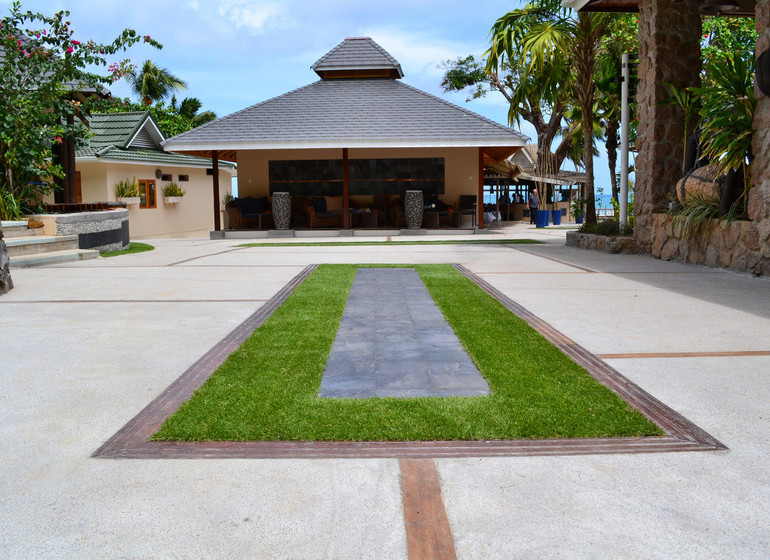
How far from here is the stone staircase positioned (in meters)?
10.3

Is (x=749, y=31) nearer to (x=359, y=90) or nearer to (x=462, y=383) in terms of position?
(x=359, y=90)

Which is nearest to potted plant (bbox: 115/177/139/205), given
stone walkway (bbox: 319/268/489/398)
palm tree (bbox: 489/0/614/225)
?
palm tree (bbox: 489/0/614/225)

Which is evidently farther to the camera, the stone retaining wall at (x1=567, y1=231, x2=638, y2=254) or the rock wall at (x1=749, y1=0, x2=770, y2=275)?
the stone retaining wall at (x1=567, y1=231, x2=638, y2=254)

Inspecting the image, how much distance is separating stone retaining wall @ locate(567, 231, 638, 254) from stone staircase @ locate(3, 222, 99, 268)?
896 cm

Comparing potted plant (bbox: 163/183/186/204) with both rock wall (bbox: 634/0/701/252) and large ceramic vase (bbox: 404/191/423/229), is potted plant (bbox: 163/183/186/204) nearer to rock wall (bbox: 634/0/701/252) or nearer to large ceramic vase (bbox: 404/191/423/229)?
large ceramic vase (bbox: 404/191/423/229)

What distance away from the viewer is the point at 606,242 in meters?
11.8

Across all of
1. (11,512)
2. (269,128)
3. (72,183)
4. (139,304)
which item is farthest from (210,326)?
(269,128)

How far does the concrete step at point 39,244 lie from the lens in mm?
10328

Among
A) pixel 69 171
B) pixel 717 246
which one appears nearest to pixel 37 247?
pixel 69 171

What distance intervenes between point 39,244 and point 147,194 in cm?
1492

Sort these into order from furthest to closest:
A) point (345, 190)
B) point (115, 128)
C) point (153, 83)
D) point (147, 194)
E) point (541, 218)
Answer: point (153, 83)
point (541, 218)
point (115, 128)
point (147, 194)
point (345, 190)

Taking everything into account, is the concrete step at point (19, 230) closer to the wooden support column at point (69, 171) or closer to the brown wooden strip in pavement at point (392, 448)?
the wooden support column at point (69, 171)

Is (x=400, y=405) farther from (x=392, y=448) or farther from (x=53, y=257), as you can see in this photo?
(x=53, y=257)

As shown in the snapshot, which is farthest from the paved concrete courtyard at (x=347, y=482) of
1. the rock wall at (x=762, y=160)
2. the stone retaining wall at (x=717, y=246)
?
the stone retaining wall at (x=717, y=246)
